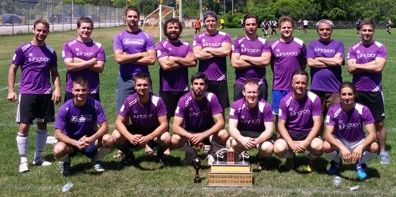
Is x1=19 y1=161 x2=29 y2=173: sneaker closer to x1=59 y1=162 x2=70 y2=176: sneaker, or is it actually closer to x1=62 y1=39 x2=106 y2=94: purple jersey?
x1=59 y1=162 x2=70 y2=176: sneaker

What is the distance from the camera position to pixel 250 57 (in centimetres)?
729

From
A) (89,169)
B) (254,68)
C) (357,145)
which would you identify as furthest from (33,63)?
(357,145)

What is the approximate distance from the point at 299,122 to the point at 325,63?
3.09ft

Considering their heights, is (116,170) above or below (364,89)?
below

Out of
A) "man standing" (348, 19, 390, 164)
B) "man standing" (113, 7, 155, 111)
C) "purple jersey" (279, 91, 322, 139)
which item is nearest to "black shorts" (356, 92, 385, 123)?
"man standing" (348, 19, 390, 164)

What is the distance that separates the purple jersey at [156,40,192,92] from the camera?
7363mm

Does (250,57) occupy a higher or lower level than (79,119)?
higher

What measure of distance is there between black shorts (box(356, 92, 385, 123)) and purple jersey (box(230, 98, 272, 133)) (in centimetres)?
129

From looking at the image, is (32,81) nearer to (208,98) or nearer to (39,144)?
(39,144)

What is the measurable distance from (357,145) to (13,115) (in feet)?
22.0

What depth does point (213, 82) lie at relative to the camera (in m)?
7.57

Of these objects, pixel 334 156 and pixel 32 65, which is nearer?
pixel 334 156

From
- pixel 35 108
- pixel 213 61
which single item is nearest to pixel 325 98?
pixel 213 61

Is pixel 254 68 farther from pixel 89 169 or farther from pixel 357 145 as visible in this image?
pixel 89 169
